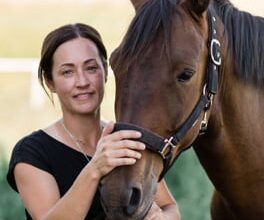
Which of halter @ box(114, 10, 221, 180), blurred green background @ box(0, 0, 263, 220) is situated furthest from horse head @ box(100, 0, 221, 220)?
blurred green background @ box(0, 0, 263, 220)

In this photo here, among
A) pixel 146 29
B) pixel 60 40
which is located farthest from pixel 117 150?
pixel 60 40

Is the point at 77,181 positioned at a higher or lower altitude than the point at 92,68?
lower

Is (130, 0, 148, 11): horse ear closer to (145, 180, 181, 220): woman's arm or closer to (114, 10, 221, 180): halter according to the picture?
(114, 10, 221, 180): halter

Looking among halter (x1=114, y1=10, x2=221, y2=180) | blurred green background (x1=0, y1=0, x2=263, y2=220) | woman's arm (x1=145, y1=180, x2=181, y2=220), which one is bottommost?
blurred green background (x1=0, y1=0, x2=263, y2=220)

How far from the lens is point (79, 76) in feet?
10.1

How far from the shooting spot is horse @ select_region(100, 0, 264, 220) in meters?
2.73

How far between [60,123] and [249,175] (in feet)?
2.53

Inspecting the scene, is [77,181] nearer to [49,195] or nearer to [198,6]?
[49,195]

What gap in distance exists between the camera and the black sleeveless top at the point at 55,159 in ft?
10.1

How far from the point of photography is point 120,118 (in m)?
2.76

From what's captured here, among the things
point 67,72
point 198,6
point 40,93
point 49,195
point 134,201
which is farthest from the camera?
point 40,93

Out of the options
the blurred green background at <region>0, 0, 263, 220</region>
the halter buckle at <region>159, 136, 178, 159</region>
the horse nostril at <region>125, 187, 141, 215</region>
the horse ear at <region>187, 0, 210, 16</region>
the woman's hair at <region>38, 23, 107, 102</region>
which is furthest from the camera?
the blurred green background at <region>0, 0, 263, 220</region>

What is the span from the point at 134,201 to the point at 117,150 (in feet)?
0.58

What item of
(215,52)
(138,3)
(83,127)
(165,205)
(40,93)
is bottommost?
(40,93)
